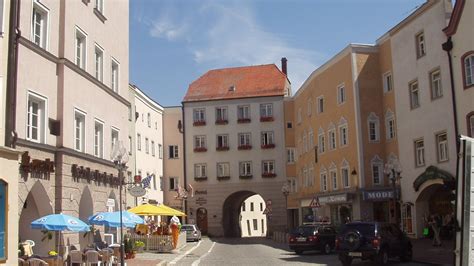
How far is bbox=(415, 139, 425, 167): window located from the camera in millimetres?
34625

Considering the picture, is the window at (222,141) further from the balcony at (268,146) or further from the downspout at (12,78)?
the downspout at (12,78)

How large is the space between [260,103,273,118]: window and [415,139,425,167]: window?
27.2 m

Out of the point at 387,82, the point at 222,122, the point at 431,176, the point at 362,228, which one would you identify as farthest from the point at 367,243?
the point at 222,122

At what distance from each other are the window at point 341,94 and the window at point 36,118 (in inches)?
1000

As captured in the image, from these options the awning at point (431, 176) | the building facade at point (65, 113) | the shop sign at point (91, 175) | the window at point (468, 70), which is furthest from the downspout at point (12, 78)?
the awning at point (431, 176)

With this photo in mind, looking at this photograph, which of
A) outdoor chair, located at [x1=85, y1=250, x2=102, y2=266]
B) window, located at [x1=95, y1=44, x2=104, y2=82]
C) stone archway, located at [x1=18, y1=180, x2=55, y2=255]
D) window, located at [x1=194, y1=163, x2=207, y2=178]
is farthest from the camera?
window, located at [x1=194, y1=163, x2=207, y2=178]

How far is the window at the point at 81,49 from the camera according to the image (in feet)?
79.8

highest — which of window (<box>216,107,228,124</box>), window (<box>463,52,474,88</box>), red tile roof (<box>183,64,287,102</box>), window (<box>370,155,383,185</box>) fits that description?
red tile roof (<box>183,64,287,102</box>)

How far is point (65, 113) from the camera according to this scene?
2227 cm

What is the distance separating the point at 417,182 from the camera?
1347 inches

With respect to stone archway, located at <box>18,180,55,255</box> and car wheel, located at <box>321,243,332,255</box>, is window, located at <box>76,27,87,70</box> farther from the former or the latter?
car wheel, located at <box>321,243,332,255</box>

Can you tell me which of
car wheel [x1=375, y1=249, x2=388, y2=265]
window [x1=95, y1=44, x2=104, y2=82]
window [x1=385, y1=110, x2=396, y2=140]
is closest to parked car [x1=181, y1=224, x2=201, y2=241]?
window [x1=385, y1=110, x2=396, y2=140]

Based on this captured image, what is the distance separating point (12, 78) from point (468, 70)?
21266mm

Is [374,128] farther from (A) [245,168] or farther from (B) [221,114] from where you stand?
(B) [221,114]
